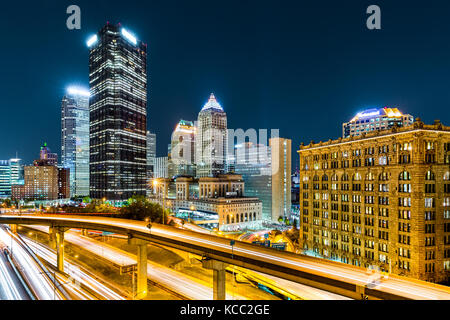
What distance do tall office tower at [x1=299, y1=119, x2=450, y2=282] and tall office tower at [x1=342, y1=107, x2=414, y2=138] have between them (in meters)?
89.9

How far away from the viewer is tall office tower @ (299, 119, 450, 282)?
46.9 m

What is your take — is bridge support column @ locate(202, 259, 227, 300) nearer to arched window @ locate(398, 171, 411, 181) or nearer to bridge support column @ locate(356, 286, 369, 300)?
bridge support column @ locate(356, 286, 369, 300)

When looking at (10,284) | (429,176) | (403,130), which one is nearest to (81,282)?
(10,284)

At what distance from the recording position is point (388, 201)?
172ft

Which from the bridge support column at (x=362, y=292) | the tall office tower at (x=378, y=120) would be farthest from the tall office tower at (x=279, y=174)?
the bridge support column at (x=362, y=292)

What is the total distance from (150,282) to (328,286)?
3256cm

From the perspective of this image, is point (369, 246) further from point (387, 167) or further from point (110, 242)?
point (110, 242)

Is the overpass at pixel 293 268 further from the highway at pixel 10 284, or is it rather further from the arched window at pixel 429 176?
the arched window at pixel 429 176

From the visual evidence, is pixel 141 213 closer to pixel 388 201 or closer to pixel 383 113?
pixel 388 201

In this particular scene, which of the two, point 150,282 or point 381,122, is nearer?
point 150,282

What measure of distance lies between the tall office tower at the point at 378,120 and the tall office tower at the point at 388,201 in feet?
295

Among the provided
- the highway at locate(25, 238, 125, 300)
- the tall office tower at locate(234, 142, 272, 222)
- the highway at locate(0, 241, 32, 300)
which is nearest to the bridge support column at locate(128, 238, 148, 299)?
the highway at locate(25, 238, 125, 300)
